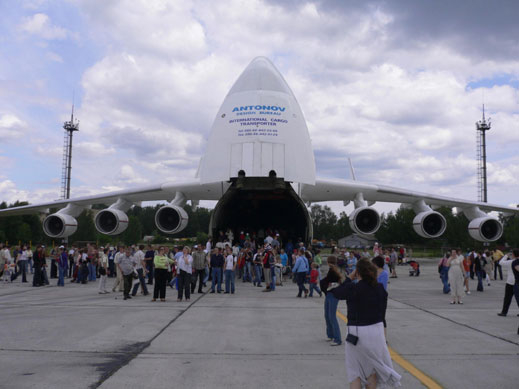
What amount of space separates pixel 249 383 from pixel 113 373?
1438mm

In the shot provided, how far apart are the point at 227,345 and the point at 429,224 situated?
621 inches

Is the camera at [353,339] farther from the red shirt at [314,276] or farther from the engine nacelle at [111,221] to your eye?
the engine nacelle at [111,221]

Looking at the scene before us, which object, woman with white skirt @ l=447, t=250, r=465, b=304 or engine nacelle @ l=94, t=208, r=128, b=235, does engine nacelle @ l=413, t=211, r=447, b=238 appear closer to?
woman with white skirt @ l=447, t=250, r=465, b=304

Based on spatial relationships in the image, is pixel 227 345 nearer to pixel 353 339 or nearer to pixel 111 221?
pixel 353 339

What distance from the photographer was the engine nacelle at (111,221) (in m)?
19.3

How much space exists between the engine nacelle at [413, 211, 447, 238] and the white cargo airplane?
0.04 meters

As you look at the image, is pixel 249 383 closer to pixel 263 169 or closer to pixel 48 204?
pixel 263 169

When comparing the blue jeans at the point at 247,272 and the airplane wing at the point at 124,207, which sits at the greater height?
the airplane wing at the point at 124,207

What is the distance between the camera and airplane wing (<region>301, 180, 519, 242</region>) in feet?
63.6

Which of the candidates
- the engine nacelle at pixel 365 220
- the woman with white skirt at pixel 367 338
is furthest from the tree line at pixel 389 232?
the woman with white skirt at pixel 367 338

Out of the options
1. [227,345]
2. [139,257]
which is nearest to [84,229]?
[139,257]

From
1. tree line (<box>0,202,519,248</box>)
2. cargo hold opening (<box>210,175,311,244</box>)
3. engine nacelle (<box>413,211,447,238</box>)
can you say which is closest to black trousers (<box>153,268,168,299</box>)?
cargo hold opening (<box>210,175,311,244</box>)

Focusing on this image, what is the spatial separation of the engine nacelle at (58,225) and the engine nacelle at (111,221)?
5.04 ft

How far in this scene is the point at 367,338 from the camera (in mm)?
3617
